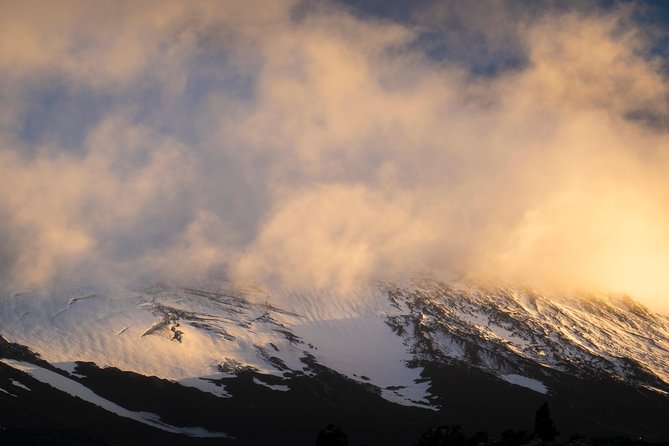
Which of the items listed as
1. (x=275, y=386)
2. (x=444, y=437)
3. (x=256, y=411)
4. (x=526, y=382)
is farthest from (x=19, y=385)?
(x=526, y=382)

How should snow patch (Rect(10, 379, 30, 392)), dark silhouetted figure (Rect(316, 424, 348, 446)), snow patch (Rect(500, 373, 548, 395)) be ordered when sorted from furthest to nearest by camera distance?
snow patch (Rect(500, 373, 548, 395)) → snow patch (Rect(10, 379, 30, 392)) → dark silhouetted figure (Rect(316, 424, 348, 446))

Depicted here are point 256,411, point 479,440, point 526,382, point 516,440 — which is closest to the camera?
point 516,440

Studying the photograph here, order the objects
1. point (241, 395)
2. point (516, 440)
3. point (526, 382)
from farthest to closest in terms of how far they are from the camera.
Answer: point (526, 382)
point (241, 395)
point (516, 440)

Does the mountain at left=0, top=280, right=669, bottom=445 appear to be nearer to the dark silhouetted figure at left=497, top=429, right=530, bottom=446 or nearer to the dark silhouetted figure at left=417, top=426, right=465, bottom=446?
the dark silhouetted figure at left=417, top=426, right=465, bottom=446

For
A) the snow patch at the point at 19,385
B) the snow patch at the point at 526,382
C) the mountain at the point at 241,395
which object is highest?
the snow patch at the point at 526,382

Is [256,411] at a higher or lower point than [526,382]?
lower

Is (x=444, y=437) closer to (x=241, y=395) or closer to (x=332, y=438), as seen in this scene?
(x=332, y=438)

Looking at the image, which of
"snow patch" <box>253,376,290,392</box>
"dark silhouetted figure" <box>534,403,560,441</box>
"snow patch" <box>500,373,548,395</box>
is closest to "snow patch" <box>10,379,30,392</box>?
"snow patch" <box>253,376,290,392</box>

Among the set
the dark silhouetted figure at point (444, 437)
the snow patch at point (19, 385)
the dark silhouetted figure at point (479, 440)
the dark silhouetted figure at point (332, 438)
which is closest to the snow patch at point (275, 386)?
the snow patch at point (19, 385)

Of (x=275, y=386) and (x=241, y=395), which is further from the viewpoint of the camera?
(x=275, y=386)

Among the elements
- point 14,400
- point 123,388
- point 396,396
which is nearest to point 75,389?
point 123,388

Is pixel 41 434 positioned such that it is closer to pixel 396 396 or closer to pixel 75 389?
pixel 75 389

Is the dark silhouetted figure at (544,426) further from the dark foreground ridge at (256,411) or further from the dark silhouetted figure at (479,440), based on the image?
the dark foreground ridge at (256,411)

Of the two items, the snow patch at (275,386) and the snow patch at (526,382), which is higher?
the snow patch at (526,382)
